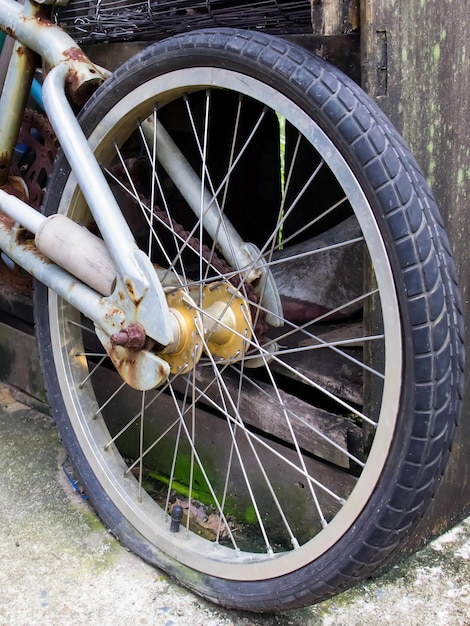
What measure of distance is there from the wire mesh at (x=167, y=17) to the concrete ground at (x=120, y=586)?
1255mm

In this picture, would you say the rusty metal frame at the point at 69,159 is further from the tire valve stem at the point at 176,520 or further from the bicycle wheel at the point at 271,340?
the tire valve stem at the point at 176,520

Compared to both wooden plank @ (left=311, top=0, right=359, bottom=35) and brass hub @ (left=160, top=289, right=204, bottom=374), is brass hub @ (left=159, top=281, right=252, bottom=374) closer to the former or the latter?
brass hub @ (left=160, top=289, right=204, bottom=374)

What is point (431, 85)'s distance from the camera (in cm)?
136

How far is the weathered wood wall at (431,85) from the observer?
1.28 metres

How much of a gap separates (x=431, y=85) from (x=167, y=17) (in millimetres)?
641

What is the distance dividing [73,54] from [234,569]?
49.9 inches

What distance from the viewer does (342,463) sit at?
4.89ft

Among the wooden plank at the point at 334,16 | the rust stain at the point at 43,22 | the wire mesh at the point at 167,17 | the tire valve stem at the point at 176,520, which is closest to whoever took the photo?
the wooden plank at the point at 334,16

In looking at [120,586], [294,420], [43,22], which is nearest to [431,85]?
[294,420]

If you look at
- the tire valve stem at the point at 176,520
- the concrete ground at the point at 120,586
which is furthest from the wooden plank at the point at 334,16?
the concrete ground at the point at 120,586

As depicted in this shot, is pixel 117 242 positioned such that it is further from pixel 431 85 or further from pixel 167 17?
pixel 431 85

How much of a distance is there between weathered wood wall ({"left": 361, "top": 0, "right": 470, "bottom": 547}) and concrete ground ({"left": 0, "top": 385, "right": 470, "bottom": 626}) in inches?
23.8

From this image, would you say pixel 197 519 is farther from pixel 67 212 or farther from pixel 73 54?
pixel 73 54

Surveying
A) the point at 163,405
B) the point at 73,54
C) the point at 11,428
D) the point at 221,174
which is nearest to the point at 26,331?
the point at 11,428
